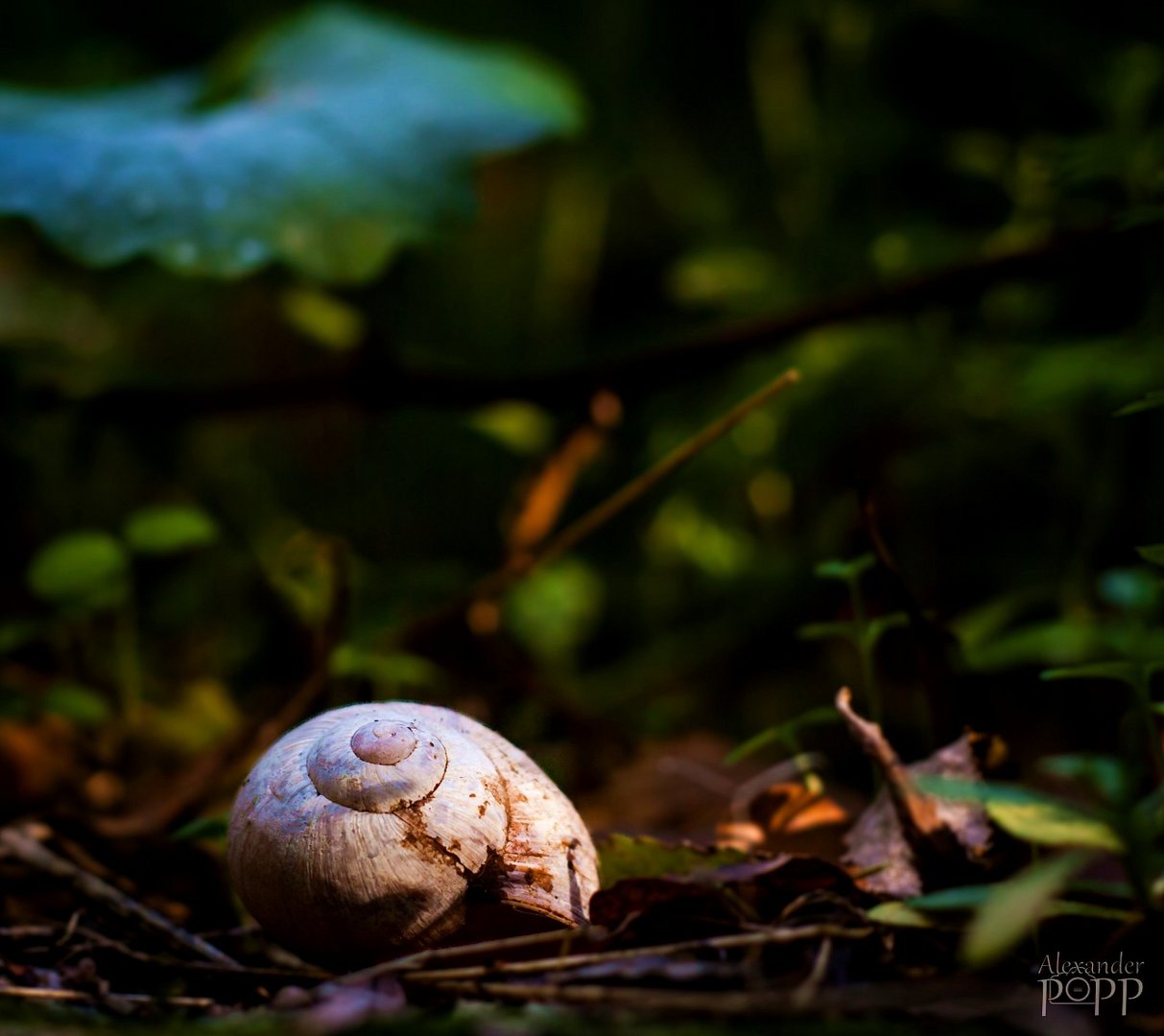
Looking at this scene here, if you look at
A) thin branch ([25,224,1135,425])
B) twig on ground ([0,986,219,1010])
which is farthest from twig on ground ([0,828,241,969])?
thin branch ([25,224,1135,425])

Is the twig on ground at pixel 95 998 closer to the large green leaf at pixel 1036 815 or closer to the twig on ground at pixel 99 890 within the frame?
the twig on ground at pixel 99 890

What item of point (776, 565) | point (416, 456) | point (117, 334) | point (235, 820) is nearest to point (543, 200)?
point (416, 456)

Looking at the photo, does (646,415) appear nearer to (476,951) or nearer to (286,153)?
(286,153)

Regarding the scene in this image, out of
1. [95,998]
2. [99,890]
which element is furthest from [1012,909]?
[99,890]

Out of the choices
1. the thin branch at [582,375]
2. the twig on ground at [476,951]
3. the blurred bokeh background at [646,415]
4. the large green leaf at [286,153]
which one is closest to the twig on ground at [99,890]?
the twig on ground at [476,951]

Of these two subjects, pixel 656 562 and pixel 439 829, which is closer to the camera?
pixel 439 829

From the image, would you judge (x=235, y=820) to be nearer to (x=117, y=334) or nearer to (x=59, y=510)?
(x=59, y=510)

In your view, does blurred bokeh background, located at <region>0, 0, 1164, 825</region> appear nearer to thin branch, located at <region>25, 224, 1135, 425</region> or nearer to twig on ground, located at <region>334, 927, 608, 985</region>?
thin branch, located at <region>25, 224, 1135, 425</region>
